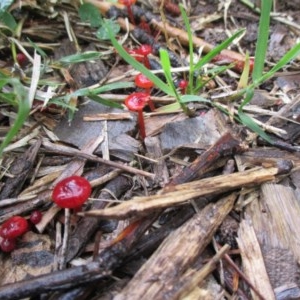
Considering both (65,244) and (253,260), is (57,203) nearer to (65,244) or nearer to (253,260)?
(65,244)

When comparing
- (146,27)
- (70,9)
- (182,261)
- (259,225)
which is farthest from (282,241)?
(70,9)

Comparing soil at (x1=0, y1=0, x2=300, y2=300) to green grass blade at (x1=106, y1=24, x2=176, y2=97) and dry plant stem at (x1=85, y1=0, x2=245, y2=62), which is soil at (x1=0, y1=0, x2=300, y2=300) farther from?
green grass blade at (x1=106, y1=24, x2=176, y2=97)

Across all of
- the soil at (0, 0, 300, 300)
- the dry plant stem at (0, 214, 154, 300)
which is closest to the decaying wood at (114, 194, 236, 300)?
the soil at (0, 0, 300, 300)

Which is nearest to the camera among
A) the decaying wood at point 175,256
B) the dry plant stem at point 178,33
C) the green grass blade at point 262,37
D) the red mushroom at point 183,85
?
the decaying wood at point 175,256

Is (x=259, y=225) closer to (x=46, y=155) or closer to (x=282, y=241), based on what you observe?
(x=282, y=241)

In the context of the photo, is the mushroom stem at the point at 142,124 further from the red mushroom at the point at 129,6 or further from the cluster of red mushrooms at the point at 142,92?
the red mushroom at the point at 129,6

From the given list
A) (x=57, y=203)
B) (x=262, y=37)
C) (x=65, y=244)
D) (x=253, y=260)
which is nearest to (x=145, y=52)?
(x=262, y=37)

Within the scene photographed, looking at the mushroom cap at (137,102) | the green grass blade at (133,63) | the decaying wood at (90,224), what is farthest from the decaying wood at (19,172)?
the green grass blade at (133,63)
